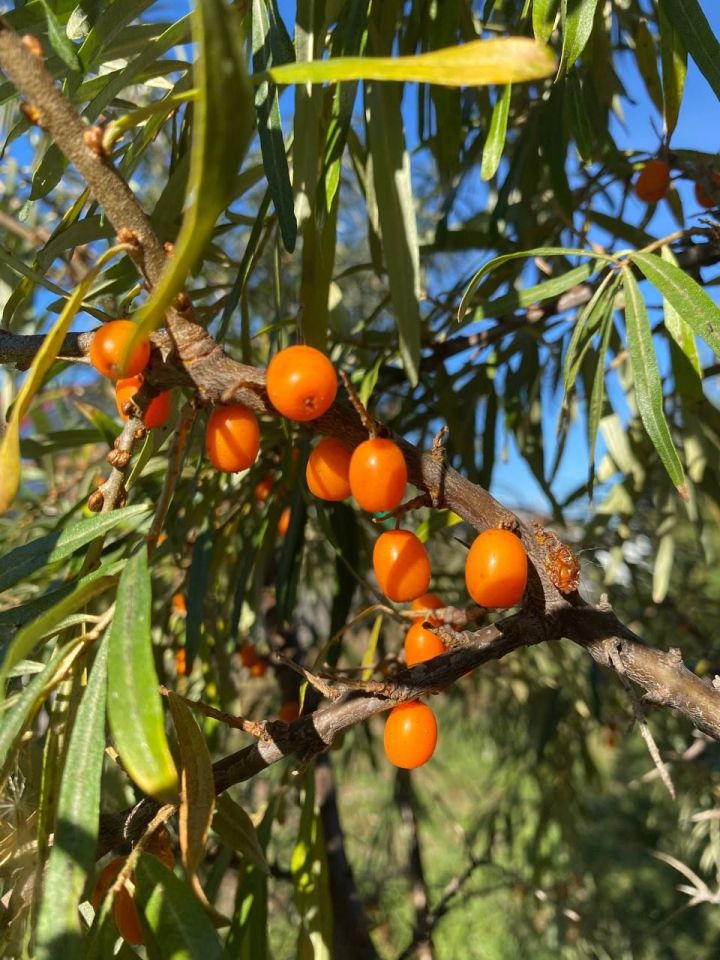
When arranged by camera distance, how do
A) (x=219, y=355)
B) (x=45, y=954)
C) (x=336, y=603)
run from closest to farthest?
(x=45, y=954), (x=219, y=355), (x=336, y=603)

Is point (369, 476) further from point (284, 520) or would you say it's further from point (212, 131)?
point (284, 520)

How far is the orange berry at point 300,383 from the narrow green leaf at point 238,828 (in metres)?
0.37

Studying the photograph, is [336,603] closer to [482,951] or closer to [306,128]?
[306,128]

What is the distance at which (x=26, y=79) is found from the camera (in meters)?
0.45

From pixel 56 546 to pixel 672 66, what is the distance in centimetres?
74

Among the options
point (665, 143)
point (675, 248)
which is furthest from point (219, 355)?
point (675, 248)

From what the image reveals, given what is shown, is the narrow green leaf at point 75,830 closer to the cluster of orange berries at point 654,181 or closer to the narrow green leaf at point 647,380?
the narrow green leaf at point 647,380

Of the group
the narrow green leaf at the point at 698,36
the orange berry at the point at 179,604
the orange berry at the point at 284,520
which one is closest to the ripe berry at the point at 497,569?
the narrow green leaf at the point at 698,36

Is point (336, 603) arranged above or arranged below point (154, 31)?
below

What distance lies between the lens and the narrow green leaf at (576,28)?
67 cm

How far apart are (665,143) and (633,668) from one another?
2.12 feet

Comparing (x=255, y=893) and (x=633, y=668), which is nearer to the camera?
(x=633, y=668)

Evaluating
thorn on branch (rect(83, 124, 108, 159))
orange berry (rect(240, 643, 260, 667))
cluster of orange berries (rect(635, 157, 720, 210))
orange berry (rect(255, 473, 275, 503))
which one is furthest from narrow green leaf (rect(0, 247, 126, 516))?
orange berry (rect(240, 643, 260, 667))

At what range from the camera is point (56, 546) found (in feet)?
1.86
